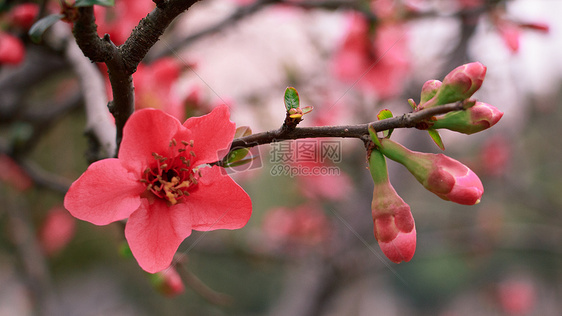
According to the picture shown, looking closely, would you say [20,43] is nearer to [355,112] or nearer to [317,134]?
[317,134]

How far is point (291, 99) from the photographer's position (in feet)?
1.31

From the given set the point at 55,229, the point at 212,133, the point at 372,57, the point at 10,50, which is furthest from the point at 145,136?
the point at 55,229

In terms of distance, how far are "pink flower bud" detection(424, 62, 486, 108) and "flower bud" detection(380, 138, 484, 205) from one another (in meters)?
0.06

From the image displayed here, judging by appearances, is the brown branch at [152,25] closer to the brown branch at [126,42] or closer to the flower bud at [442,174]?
the brown branch at [126,42]

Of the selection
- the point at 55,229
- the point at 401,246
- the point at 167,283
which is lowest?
the point at 55,229

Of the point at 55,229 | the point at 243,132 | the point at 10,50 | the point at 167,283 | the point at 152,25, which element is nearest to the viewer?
the point at 152,25

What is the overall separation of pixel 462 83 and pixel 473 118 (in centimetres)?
4

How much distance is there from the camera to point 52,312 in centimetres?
126

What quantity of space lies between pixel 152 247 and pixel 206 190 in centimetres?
8

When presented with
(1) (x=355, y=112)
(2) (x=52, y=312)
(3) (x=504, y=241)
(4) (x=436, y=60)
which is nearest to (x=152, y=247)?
(2) (x=52, y=312)

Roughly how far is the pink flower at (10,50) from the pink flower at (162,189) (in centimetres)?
60

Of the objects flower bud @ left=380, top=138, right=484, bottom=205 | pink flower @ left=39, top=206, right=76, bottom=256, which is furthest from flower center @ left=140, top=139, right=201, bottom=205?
pink flower @ left=39, top=206, right=76, bottom=256

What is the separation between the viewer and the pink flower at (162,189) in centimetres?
40

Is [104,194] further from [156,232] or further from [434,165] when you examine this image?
[434,165]
